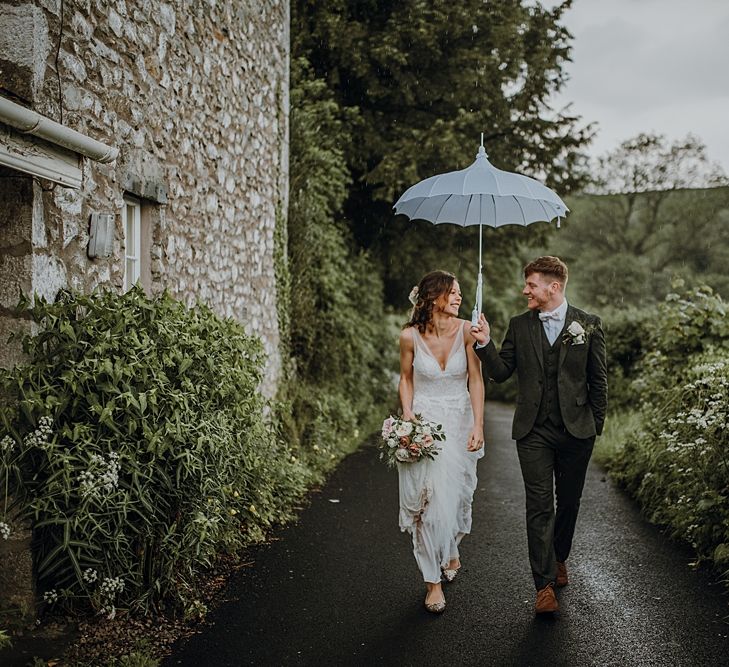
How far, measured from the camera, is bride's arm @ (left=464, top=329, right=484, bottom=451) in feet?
17.1

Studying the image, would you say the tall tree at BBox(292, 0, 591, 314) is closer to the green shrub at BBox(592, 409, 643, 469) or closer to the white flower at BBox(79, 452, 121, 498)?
the green shrub at BBox(592, 409, 643, 469)

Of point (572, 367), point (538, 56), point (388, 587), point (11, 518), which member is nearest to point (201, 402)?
point (11, 518)

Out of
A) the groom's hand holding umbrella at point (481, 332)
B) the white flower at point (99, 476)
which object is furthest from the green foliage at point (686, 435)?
the white flower at point (99, 476)

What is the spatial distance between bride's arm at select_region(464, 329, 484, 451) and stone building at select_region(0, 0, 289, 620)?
2513mm

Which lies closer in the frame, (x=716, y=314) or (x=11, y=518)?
(x=11, y=518)

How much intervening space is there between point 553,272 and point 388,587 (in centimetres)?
238

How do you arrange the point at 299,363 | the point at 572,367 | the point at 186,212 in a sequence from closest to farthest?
the point at 572,367 < the point at 186,212 < the point at 299,363

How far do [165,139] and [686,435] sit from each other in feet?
17.5

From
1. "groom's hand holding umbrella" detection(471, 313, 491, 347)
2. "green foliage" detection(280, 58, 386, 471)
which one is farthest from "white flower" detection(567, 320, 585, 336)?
"green foliage" detection(280, 58, 386, 471)

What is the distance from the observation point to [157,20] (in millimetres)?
6395

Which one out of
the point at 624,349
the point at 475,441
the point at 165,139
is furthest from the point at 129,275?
the point at 624,349

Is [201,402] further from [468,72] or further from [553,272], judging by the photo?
[468,72]

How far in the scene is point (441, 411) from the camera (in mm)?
5250

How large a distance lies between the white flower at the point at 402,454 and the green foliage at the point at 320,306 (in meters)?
4.56
